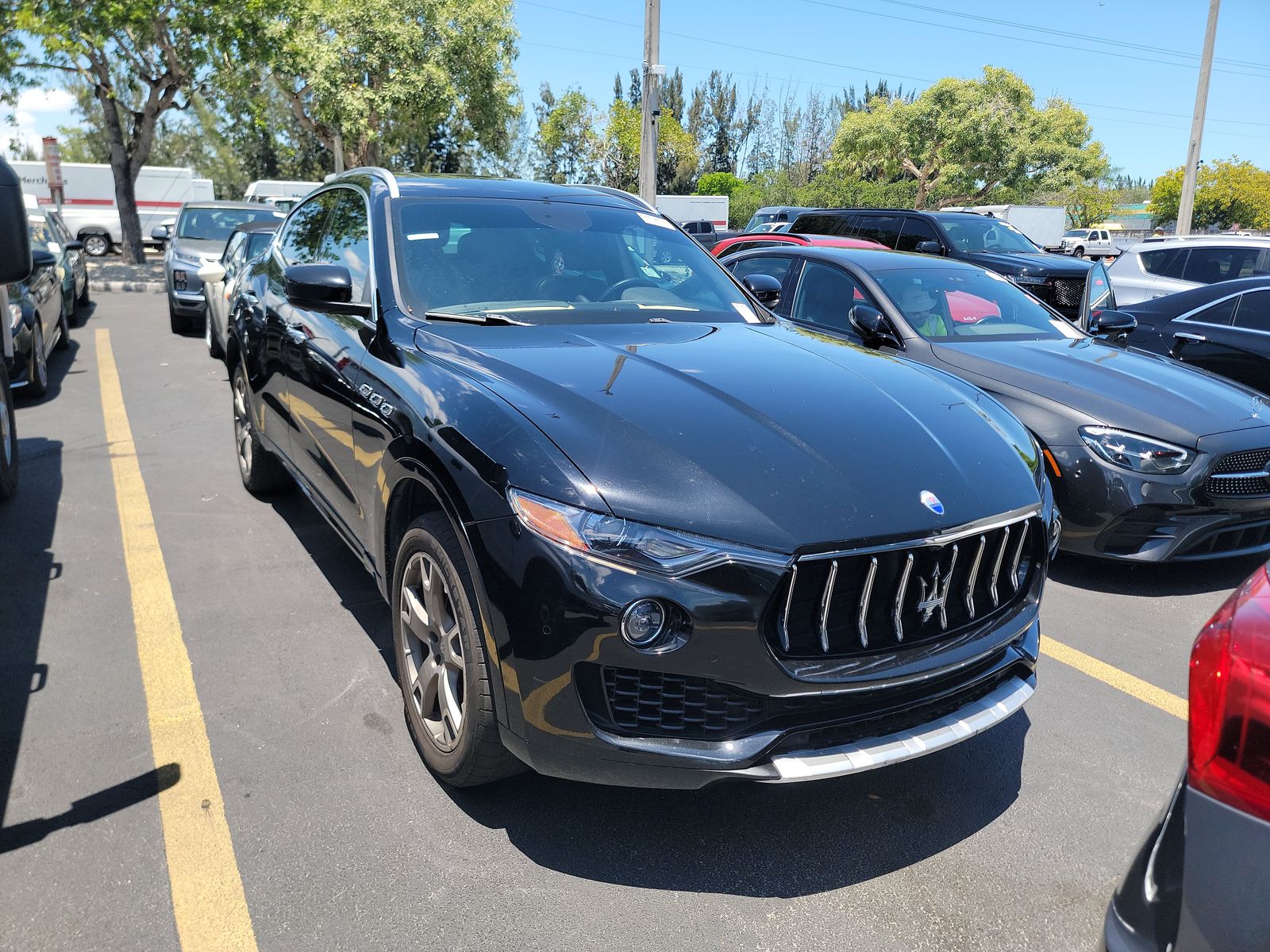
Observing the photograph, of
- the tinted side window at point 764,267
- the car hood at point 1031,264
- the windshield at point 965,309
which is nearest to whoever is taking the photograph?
the windshield at point 965,309

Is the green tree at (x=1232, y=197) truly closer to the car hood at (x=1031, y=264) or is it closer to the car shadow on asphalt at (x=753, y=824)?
the car hood at (x=1031, y=264)

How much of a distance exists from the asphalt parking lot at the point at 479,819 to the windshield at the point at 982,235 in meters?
9.59

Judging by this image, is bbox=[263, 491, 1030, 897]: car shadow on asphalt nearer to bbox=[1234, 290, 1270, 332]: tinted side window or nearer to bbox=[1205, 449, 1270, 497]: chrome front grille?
bbox=[1205, 449, 1270, 497]: chrome front grille

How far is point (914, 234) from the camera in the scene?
13.4m

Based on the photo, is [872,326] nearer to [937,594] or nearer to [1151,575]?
[1151,575]

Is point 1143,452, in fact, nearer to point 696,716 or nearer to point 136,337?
point 696,716

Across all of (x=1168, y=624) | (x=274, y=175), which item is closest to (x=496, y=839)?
(x=1168, y=624)

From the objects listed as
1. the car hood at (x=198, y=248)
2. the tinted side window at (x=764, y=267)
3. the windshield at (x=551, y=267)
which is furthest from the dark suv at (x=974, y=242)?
the car hood at (x=198, y=248)

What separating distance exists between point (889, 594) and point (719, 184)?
185 ft

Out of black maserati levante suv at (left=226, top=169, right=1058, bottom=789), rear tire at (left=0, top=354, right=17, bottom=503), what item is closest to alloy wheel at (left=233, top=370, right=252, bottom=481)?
rear tire at (left=0, top=354, right=17, bottom=503)

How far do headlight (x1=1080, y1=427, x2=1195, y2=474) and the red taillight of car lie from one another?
333 centimetres

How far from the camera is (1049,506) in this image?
2.85 metres

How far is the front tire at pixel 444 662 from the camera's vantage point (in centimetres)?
249

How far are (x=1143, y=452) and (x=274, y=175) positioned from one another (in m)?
62.9
